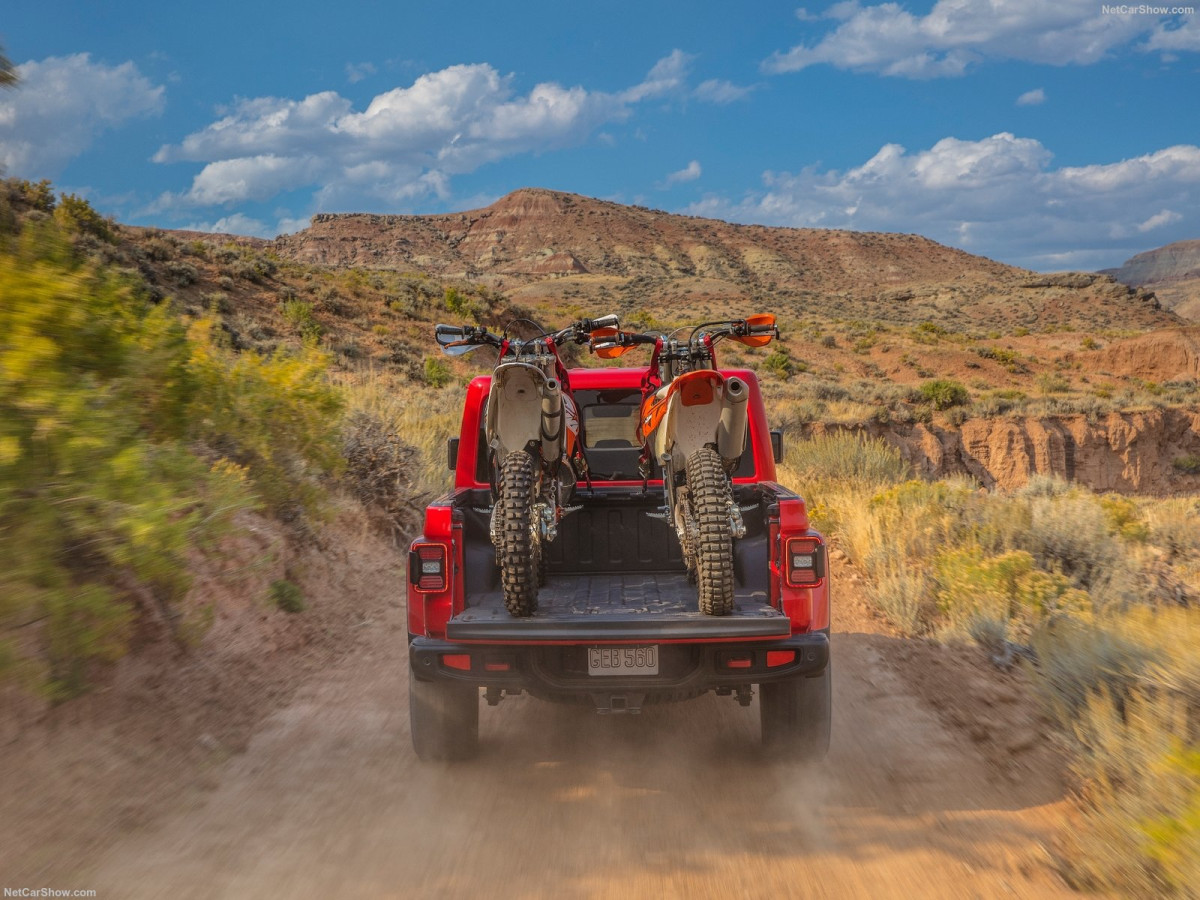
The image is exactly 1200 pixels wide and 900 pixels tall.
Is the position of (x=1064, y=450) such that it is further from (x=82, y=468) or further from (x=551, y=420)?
(x=82, y=468)

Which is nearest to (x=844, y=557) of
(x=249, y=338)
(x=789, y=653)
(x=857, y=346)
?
(x=789, y=653)

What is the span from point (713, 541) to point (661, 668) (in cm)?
60

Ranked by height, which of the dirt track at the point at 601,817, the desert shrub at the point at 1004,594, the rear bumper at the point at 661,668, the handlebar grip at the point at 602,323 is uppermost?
the handlebar grip at the point at 602,323

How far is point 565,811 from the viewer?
3879 mm

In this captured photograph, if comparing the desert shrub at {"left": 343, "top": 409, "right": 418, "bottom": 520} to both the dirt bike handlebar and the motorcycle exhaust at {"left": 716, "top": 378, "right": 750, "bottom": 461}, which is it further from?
the motorcycle exhaust at {"left": 716, "top": 378, "right": 750, "bottom": 461}

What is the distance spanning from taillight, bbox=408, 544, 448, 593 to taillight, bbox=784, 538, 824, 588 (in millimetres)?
1584

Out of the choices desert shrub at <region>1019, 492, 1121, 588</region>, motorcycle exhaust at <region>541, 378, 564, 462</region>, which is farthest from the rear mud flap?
desert shrub at <region>1019, 492, 1121, 588</region>

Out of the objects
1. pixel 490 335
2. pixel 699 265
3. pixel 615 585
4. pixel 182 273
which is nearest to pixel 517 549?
pixel 615 585

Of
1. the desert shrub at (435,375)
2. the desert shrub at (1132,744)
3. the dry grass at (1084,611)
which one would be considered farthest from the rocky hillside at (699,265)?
the desert shrub at (1132,744)

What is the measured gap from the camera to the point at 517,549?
3982mm

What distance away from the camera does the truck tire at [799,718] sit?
4230 millimetres

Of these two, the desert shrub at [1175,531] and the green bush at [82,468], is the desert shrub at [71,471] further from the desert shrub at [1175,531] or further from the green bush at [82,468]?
the desert shrub at [1175,531]

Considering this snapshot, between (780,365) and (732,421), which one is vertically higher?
(780,365)

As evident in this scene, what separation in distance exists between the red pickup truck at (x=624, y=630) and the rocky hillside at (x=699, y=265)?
5873 cm
